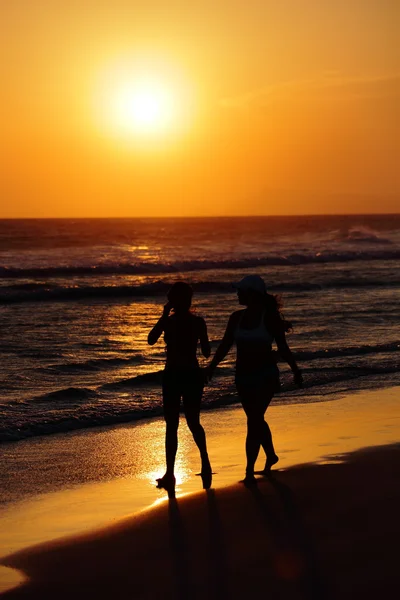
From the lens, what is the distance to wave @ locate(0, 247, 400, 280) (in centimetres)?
4366

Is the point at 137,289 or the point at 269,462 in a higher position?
the point at 269,462

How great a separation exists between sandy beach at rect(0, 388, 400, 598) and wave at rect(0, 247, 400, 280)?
2651 cm

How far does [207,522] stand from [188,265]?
145ft

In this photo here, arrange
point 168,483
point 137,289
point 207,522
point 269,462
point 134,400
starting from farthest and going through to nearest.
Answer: point 137,289 < point 134,400 < point 269,462 < point 168,483 < point 207,522

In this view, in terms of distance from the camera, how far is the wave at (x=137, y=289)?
31.8 m

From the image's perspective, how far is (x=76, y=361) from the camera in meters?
15.6

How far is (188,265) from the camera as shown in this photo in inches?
1996

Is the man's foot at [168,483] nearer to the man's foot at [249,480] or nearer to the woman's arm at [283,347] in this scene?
the man's foot at [249,480]

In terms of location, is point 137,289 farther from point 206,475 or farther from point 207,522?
point 207,522

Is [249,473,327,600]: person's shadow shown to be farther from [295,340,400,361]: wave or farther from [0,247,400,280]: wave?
[0,247,400,280]: wave

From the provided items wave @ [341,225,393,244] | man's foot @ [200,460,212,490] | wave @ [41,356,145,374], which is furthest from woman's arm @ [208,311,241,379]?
wave @ [341,225,393,244]

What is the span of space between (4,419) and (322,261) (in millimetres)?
47086

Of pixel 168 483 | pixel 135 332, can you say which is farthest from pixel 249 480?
pixel 135 332

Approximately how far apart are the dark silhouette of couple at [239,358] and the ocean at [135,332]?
3.12m
